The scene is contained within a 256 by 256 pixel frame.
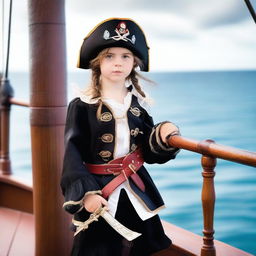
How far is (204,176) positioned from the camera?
1.77 metres

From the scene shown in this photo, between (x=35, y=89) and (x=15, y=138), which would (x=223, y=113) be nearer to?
(x=15, y=138)

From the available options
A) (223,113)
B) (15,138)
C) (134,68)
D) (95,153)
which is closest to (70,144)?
(95,153)

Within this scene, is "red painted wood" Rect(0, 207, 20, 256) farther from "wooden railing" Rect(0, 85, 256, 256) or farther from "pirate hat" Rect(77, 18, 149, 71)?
"pirate hat" Rect(77, 18, 149, 71)

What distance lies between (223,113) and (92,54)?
26.8 meters

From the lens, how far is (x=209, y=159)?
1.73 metres

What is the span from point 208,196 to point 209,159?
15 centimetres

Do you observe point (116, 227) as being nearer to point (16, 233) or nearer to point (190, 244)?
point (190, 244)

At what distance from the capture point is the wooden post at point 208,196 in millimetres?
1733

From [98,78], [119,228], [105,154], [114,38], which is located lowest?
[119,228]

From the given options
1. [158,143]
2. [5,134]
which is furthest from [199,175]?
[158,143]

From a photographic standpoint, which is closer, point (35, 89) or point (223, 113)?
point (35, 89)

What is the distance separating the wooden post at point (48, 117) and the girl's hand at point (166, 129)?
22.5 inches

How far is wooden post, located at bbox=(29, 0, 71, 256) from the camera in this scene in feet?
6.92

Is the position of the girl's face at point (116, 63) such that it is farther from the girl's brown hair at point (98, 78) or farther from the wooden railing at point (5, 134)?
the wooden railing at point (5, 134)
